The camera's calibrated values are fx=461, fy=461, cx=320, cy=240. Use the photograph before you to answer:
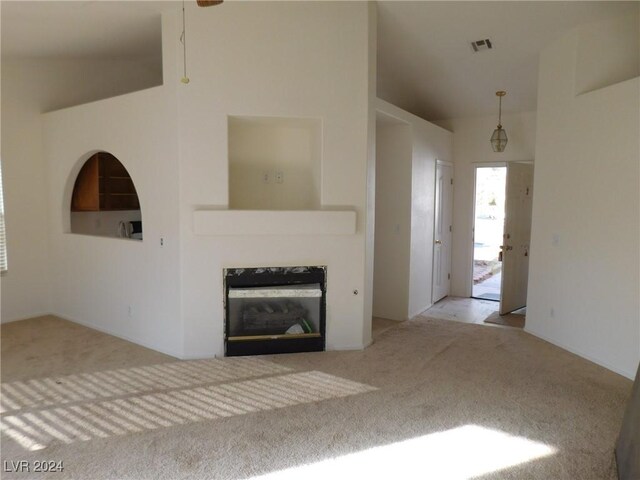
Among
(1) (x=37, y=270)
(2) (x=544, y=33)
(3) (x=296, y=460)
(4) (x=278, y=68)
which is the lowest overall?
(3) (x=296, y=460)

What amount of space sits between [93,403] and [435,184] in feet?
15.2

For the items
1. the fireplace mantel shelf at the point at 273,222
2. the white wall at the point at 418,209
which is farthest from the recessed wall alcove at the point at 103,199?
the white wall at the point at 418,209

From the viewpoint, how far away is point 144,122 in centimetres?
422

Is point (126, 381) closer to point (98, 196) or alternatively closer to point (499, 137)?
point (98, 196)

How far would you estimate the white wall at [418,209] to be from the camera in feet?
17.6

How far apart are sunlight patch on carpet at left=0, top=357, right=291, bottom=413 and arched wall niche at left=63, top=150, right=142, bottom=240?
1.96m

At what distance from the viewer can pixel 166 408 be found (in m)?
3.14

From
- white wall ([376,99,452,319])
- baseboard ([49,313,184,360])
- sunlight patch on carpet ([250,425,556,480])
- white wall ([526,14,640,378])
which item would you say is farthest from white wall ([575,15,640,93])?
baseboard ([49,313,184,360])

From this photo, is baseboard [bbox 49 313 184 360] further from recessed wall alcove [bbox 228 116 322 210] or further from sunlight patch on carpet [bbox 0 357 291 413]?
recessed wall alcove [bbox 228 116 322 210]

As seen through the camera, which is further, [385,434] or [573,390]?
[573,390]

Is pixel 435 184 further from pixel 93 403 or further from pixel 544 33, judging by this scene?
pixel 93 403

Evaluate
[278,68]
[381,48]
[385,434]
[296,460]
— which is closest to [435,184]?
[381,48]

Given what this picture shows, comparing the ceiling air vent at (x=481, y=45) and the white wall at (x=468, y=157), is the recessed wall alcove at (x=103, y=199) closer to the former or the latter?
the ceiling air vent at (x=481, y=45)

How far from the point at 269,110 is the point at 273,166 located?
0.64 m
